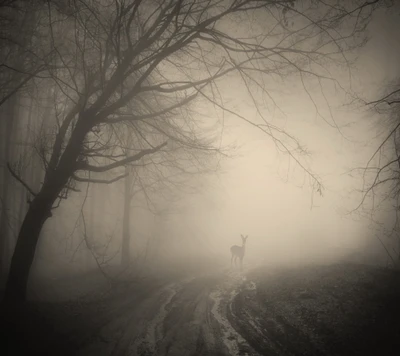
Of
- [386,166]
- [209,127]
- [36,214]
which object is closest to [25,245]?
[36,214]

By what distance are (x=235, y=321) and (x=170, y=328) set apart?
1987mm

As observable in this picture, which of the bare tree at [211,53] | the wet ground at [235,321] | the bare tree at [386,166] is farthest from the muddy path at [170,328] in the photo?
the bare tree at [386,166]

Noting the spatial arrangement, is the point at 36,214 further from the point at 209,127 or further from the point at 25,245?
the point at 209,127

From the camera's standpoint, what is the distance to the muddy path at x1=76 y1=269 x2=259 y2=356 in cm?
564

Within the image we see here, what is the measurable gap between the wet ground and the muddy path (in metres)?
0.02

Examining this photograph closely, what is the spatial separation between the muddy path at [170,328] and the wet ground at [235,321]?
23 mm

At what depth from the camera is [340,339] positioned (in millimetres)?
6180

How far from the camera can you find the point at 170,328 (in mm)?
6723

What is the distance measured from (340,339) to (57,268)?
1725cm

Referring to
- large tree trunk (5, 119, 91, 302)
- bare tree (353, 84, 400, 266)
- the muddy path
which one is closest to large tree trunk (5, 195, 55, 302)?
large tree trunk (5, 119, 91, 302)

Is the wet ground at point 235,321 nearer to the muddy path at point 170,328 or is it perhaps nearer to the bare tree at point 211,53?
the muddy path at point 170,328

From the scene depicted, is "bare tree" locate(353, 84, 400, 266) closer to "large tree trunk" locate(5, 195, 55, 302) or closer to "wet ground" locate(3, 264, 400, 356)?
"wet ground" locate(3, 264, 400, 356)

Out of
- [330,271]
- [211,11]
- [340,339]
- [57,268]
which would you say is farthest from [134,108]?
[57,268]

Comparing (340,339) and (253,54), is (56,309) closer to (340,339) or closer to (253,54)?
(340,339)
